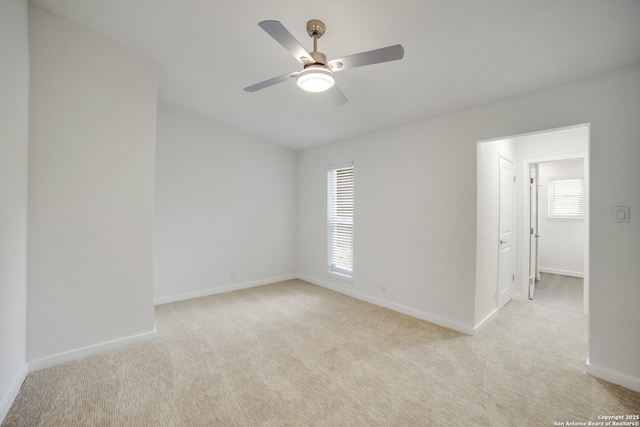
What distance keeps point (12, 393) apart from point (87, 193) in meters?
1.58

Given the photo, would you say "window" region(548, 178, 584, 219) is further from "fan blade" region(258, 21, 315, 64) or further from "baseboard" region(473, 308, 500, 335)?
"fan blade" region(258, 21, 315, 64)

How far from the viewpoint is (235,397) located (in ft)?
6.34

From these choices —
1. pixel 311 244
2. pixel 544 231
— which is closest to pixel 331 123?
pixel 311 244

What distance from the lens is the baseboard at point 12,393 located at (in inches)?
67.3

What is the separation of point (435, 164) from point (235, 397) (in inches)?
122

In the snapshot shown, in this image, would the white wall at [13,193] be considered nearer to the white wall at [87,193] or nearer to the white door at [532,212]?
the white wall at [87,193]

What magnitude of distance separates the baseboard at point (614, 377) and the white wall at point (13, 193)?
4325 millimetres

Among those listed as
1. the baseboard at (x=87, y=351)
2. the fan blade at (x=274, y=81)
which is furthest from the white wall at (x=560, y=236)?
the baseboard at (x=87, y=351)

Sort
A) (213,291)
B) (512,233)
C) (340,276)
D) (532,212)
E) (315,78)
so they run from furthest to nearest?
(340,276)
(213,291)
(532,212)
(512,233)
(315,78)

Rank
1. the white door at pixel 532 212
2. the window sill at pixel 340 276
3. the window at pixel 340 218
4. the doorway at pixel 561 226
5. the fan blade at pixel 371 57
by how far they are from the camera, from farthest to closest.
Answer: the doorway at pixel 561 226
the window at pixel 340 218
the window sill at pixel 340 276
the white door at pixel 532 212
the fan blade at pixel 371 57

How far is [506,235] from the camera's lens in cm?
379

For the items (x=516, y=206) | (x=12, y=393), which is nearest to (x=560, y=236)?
(x=516, y=206)

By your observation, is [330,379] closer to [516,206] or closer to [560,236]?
[516,206]

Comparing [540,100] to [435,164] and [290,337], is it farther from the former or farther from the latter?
[290,337]
